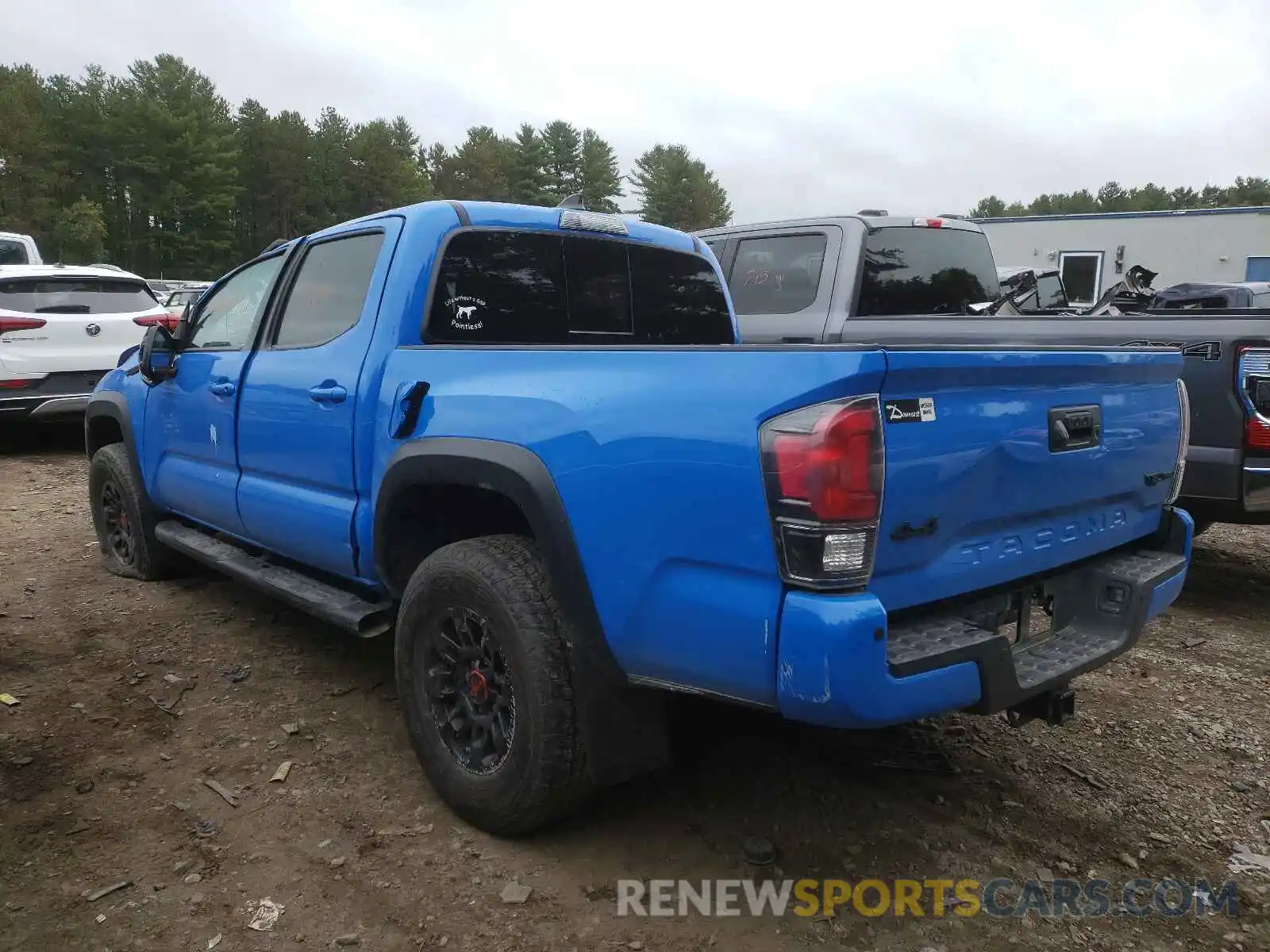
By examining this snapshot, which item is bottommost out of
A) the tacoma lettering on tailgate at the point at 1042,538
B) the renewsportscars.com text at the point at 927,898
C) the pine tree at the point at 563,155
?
the renewsportscars.com text at the point at 927,898

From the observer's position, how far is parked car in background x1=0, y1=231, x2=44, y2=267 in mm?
11758

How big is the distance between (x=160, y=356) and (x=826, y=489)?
3.69m

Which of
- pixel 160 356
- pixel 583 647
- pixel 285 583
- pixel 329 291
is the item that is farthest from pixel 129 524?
pixel 583 647

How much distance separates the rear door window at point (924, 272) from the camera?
5.78 metres

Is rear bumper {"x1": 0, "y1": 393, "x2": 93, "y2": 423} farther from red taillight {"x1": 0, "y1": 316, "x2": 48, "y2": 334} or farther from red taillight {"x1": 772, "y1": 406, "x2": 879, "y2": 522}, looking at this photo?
red taillight {"x1": 772, "y1": 406, "x2": 879, "y2": 522}

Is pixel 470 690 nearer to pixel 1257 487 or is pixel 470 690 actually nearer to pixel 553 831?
pixel 553 831

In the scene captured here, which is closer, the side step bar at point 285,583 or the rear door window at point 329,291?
the side step bar at point 285,583

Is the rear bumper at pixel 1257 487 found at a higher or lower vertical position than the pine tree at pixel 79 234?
lower

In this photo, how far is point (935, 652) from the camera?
80.6 inches

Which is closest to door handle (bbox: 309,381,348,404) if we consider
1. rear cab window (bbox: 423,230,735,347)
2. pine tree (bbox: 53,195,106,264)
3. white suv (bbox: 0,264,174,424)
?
rear cab window (bbox: 423,230,735,347)

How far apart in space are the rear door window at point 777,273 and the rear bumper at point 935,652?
11.4ft

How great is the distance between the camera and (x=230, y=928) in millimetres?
2299

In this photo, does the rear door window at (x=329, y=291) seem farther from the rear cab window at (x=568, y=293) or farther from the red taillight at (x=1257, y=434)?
the red taillight at (x=1257, y=434)

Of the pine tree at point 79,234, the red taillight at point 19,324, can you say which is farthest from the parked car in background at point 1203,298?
the pine tree at point 79,234
